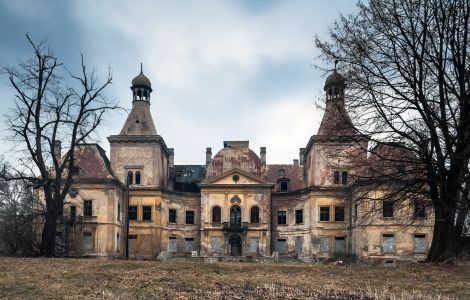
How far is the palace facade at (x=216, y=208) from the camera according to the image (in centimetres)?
4694

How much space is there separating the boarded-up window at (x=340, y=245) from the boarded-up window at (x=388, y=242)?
432 cm

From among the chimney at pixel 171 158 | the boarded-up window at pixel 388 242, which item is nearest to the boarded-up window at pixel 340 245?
the boarded-up window at pixel 388 242

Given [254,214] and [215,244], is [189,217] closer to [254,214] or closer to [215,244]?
[215,244]

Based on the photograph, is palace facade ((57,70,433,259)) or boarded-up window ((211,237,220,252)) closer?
palace facade ((57,70,433,259))

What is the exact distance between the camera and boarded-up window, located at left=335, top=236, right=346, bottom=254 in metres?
48.9

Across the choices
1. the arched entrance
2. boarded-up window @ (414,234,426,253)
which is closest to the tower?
the arched entrance

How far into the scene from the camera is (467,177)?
18.4 metres

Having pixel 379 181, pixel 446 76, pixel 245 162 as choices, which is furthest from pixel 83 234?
pixel 446 76

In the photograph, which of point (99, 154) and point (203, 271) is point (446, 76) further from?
point (99, 154)

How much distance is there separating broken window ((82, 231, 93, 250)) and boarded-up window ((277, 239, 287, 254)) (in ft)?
56.1

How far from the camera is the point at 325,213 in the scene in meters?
49.4

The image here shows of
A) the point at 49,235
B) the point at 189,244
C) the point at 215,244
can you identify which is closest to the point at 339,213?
the point at 215,244

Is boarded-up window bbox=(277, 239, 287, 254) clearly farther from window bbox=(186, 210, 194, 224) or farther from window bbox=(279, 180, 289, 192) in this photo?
window bbox=(186, 210, 194, 224)

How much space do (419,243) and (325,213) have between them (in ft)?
27.0
